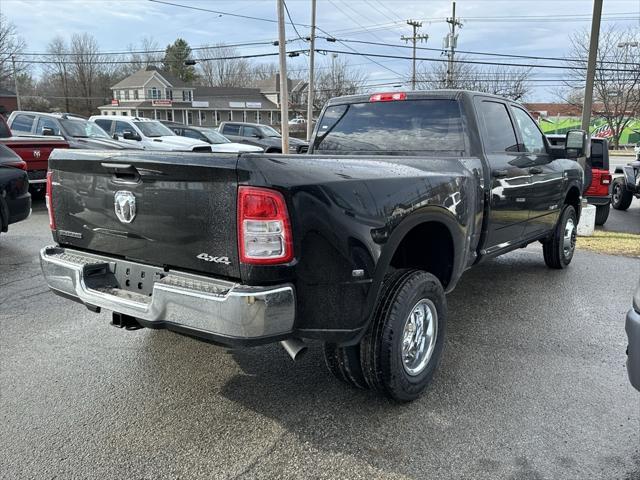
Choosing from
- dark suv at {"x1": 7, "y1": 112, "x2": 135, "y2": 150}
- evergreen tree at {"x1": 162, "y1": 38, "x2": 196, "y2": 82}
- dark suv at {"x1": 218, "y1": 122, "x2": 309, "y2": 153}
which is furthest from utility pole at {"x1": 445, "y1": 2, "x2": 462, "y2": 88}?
evergreen tree at {"x1": 162, "y1": 38, "x2": 196, "y2": 82}

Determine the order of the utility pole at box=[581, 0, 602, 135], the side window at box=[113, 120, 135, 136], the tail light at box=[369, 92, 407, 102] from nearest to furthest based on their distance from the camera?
the tail light at box=[369, 92, 407, 102] → the utility pole at box=[581, 0, 602, 135] → the side window at box=[113, 120, 135, 136]

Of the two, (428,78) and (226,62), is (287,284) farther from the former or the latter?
(226,62)

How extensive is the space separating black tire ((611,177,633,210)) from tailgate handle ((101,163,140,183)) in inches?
528

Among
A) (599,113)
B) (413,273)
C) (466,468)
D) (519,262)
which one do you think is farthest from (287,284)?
(599,113)

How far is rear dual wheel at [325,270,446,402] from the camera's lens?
2965mm

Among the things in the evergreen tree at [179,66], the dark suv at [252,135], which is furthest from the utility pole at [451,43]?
the evergreen tree at [179,66]

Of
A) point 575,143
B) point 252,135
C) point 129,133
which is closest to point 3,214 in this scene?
point 575,143

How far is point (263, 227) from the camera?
2.42 metres

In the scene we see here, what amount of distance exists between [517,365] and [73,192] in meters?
3.26

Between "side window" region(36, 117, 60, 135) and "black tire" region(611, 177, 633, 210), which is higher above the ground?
"side window" region(36, 117, 60, 135)

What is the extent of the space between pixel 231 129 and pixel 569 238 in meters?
19.4

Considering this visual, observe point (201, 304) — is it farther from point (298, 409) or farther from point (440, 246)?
point (440, 246)

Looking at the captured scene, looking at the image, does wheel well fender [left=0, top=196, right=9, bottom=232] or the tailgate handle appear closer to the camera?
the tailgate handle

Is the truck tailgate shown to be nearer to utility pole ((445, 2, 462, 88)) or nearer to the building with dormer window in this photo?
utility pole ((445, 2, 462, 88))
